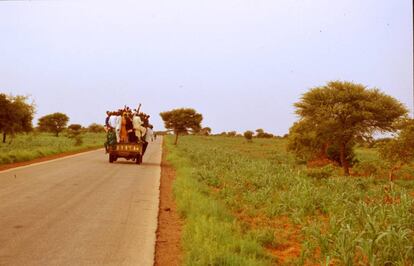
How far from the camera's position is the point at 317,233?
7.00 meters

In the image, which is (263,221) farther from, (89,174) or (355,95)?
(355,95)

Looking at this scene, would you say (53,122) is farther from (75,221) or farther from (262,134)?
(75,221)

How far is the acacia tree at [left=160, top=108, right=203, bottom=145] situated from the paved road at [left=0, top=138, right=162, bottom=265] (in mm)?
54110

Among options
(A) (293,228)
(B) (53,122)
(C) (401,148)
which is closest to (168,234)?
(A) (293,228)

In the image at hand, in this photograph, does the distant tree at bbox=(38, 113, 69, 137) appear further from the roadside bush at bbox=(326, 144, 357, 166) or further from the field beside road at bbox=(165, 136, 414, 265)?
the field beside road at bbox=(165, 136, 414, 265)

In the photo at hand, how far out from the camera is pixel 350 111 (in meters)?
23.0

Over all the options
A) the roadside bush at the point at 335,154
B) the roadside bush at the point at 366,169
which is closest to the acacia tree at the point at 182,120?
the roadside bush at the point at 335,154

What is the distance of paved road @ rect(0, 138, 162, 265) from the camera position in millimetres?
6340

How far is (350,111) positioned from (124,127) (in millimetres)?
11369

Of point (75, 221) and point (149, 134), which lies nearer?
point (75, 221)

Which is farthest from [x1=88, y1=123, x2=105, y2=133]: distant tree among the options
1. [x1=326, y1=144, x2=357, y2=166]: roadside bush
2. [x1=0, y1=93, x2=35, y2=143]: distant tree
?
[x1=326, y1=144, x2=357, y2=166]: roadside bush

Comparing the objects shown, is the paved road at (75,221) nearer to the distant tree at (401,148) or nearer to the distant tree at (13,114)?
the distant tree at (401,148)

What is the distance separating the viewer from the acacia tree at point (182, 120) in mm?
69438

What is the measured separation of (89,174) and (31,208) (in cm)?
786
